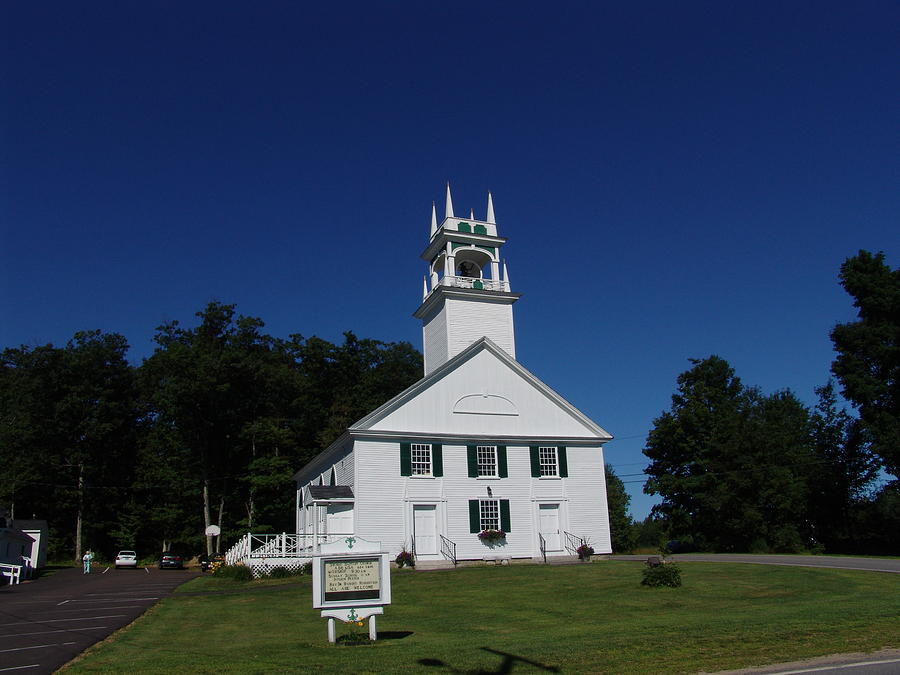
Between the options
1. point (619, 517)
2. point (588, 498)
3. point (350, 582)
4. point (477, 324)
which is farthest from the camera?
point (619, 517)

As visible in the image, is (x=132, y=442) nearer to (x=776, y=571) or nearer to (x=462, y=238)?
(x=462, y=238)

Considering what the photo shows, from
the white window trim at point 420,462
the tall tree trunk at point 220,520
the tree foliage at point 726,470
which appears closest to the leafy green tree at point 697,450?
the tree foliage at point 726,470

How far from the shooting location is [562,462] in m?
31.1

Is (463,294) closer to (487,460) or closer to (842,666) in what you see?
(487,460)

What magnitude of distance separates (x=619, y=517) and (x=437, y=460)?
40.9 m

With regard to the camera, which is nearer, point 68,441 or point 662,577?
point 662,577

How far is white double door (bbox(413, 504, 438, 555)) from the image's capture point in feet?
92.0

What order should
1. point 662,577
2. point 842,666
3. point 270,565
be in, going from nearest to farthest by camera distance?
point 842,666 → point 662,577 → point 270,565

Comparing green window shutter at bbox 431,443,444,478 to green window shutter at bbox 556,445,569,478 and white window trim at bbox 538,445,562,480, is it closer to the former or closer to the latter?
white window trim at bbox 538,445,562,480

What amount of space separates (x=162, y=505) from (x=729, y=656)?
54.8 metres

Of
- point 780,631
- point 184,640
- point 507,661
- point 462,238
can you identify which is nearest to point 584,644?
point 507,661

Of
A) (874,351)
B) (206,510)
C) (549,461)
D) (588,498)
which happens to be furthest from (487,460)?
(206,510)

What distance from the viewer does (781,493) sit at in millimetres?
42719

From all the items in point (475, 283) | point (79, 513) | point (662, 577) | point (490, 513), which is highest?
point (475, 283)
